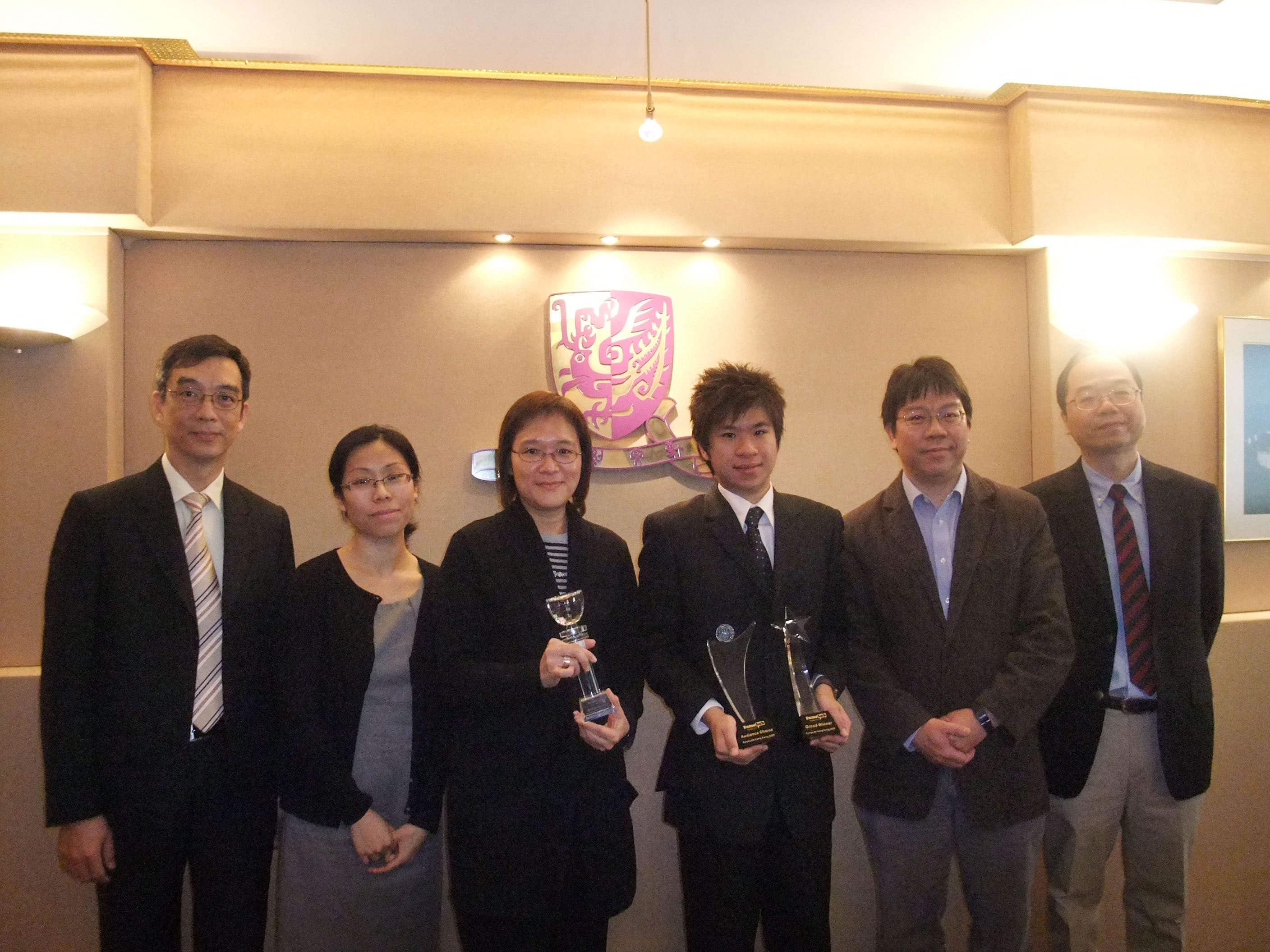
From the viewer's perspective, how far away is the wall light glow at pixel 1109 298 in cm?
344

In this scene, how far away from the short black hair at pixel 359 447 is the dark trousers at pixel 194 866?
27.5 inches

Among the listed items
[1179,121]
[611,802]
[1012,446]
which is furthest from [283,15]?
[1179,121]

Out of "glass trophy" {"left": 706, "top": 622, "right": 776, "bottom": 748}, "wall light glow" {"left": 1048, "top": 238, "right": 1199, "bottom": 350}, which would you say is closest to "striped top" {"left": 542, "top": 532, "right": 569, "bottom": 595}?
"glass trophy" {"left": 706, "top": 622, "right": 776, "bottom": 748}

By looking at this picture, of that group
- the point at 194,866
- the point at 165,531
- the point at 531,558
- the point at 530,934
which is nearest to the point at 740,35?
the point at 531,558

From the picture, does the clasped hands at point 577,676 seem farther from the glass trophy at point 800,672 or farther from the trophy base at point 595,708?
the glass trophy at point 800,672

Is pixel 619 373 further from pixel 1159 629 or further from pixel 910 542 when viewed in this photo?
pixel 1159 629

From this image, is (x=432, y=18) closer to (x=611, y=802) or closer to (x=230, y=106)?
(x=230, y=106)

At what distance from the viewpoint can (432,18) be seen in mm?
2715

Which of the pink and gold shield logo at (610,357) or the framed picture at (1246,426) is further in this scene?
the framed picture at (1246,426)

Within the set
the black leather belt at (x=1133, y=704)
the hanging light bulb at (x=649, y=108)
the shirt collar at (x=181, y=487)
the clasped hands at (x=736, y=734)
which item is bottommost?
the black leather belt at (x=1133, y=704)

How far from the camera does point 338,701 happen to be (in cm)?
204

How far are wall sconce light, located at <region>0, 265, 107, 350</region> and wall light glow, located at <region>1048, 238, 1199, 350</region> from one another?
12.4 ft

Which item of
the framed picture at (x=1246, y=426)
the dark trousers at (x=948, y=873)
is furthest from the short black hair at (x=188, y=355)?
the framed picture at (x=1246, y=426)

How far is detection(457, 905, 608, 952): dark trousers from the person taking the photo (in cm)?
190
